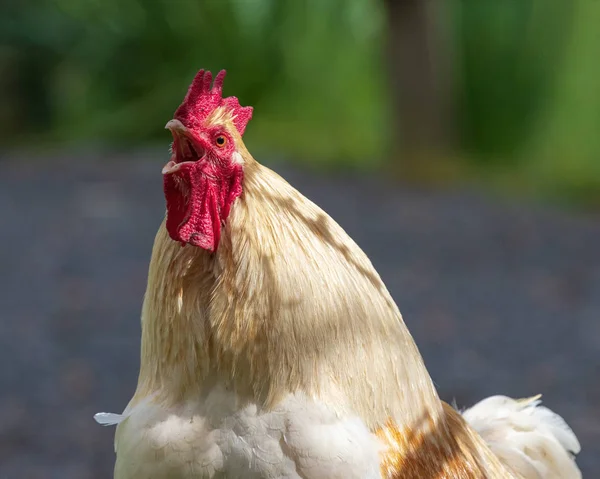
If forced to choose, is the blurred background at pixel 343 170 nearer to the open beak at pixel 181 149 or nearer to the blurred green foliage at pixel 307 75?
the blurred green foliage at pixel 307 75

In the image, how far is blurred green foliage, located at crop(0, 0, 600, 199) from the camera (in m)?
9.99

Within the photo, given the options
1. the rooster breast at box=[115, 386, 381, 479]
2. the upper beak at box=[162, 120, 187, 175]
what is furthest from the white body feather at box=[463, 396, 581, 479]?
the upper beak at box=[162, 120, 187, 175]

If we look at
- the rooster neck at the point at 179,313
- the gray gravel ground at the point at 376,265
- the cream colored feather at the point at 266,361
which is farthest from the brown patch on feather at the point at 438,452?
the gray gravel ground at the point at 376,265

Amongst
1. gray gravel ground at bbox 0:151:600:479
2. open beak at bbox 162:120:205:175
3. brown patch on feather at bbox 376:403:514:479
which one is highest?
gray gravel ground at bbox 0:151:600:479

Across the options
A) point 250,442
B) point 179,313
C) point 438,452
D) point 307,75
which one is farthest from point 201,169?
point 307,75

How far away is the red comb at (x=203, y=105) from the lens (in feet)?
6.43

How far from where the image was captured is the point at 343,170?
9961 millimetres

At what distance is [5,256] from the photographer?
748 centimetres

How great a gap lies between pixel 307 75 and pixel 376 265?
4.37 meters

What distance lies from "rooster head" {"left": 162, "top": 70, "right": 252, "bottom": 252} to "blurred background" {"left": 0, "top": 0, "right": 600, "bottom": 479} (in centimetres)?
272

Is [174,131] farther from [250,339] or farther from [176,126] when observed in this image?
[250,339]

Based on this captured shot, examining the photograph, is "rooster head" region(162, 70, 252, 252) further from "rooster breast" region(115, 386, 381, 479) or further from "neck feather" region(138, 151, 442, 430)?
"rooster breast" region(115, 386, 381, 479)

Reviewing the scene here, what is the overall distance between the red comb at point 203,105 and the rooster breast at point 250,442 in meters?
0.58

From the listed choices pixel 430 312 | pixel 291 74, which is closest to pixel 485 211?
pixel 430 312
